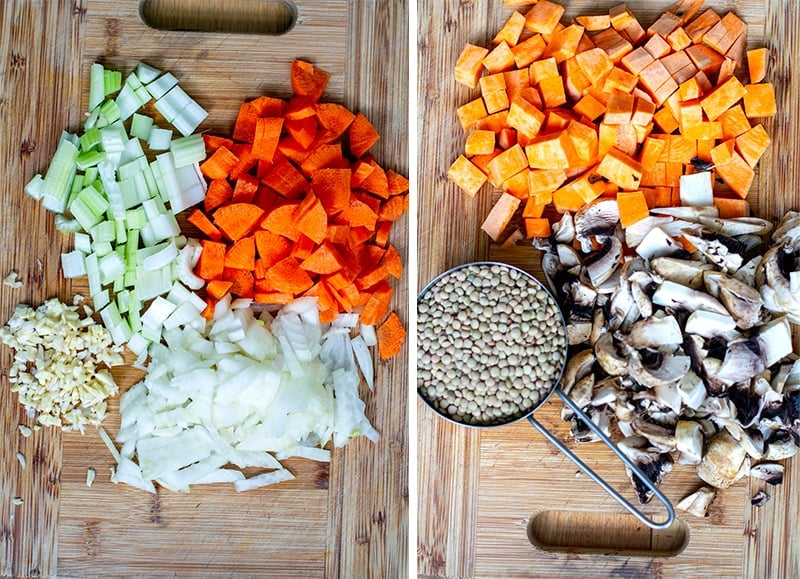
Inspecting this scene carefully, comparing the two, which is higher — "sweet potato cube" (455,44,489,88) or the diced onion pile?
"sweet potato cube" (455,44,489,88)

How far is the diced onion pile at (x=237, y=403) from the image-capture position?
1.97 meters

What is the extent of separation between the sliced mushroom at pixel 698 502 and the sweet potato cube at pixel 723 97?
1.04 m

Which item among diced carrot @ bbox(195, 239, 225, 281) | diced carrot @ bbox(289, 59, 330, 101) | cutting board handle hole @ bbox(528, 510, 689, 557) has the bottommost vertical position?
cutting board handle hole @ bbox(528, 510, 689, 557)

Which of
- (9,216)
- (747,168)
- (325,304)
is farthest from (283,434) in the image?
(747,168)

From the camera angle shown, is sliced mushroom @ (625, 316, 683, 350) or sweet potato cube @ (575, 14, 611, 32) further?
sweet potato cube @ (575, 14, 611, 32)

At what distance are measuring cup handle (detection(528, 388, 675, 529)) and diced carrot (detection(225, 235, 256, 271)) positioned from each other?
86 cm

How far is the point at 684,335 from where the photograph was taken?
1.99 meters

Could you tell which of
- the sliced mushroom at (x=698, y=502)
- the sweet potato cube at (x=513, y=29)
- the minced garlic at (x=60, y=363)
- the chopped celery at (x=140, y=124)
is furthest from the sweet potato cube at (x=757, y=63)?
the minced garlic at (x=60, y=363)

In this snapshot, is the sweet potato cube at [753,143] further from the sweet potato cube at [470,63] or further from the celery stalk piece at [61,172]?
the celery stalk piece at [61,172]

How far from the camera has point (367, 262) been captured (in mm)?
2057

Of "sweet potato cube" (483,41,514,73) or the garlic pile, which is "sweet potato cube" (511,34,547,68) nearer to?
"sweet potato cube" (483,41,514,73)

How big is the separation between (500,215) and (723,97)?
2.22 feet

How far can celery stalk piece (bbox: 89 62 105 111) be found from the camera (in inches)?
80.5

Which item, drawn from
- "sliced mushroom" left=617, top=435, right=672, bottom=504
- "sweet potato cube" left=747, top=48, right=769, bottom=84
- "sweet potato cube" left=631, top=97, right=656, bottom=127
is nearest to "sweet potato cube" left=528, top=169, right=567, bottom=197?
"sweet potato cube" left=631, top=97, right=656, bottom=127
